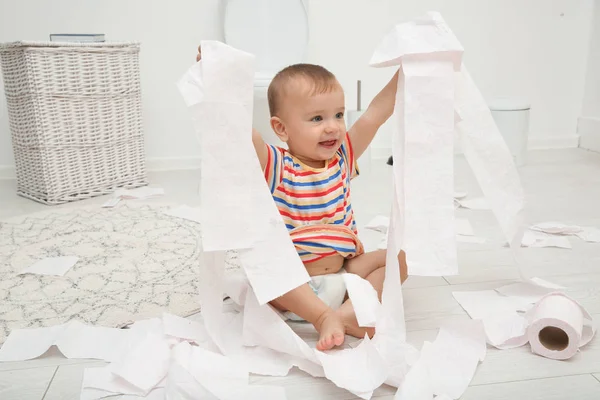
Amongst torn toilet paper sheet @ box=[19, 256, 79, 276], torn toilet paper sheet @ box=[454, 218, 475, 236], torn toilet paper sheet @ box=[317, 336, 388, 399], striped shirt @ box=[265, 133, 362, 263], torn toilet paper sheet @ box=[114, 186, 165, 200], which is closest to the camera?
torn toilet paper sheet @ box=[317, 336, 388, 399]

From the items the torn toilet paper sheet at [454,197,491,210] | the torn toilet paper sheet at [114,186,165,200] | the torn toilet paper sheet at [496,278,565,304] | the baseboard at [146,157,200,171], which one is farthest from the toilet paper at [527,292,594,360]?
the baseboard at [146,157,200,171]

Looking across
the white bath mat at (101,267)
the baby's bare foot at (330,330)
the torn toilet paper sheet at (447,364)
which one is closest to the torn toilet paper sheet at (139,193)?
the white bath mat at (101,267)

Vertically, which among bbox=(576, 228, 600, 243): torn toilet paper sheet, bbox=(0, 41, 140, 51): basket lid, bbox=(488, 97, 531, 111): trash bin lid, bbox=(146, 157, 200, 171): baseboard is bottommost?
bbox=(146, 157, 200, 171): baseboard

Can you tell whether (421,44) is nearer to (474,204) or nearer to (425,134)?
(425,134)

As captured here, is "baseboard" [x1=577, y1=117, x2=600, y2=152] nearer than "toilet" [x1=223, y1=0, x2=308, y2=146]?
No

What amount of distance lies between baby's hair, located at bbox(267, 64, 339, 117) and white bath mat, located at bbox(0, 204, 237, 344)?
1.42 feet

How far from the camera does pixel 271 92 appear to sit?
1026 millimetres

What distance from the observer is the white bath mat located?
1069mm

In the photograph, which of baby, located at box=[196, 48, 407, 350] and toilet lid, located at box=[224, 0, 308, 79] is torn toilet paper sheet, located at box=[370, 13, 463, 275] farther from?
toilet lid, located at box=[224, 0, 308, 79]

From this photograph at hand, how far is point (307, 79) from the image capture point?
38.3 inches

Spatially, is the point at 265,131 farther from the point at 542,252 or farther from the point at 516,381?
the point at 516,381

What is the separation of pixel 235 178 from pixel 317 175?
235 mm

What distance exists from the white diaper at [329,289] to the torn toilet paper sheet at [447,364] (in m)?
0.18

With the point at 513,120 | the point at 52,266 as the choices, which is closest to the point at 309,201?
the point at 52,266
